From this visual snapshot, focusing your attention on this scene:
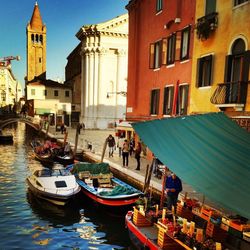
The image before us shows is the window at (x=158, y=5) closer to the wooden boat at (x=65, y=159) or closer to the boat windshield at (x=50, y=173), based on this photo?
the boat windshield at (x=50, y=173)

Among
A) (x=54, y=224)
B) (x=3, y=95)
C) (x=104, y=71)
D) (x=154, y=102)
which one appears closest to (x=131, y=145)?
(x=154, y=102)

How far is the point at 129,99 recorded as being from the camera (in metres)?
25.2

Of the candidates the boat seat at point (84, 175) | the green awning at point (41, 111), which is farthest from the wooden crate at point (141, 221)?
the green awning at point (41, 111)

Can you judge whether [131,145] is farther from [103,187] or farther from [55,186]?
[55,186]

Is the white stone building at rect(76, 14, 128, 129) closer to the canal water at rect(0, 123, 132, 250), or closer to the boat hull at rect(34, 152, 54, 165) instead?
the boat hull at rect(34, 152, 54, 165)

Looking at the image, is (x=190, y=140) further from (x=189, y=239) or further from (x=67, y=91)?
(x=67, y=91)

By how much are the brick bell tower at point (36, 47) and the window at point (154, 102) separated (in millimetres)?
64038

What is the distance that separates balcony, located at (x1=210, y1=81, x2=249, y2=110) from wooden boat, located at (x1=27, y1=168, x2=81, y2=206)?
26.1ft

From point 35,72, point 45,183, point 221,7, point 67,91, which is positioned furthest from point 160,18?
point 35,72

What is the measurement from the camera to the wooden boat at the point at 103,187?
12.9 m

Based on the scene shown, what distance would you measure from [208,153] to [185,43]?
1166cm

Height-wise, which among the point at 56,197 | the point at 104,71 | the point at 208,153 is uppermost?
the point at 104,71

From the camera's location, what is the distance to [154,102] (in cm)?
2117

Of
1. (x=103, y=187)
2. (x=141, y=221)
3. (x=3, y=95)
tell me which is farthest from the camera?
(x=3, y=95)
